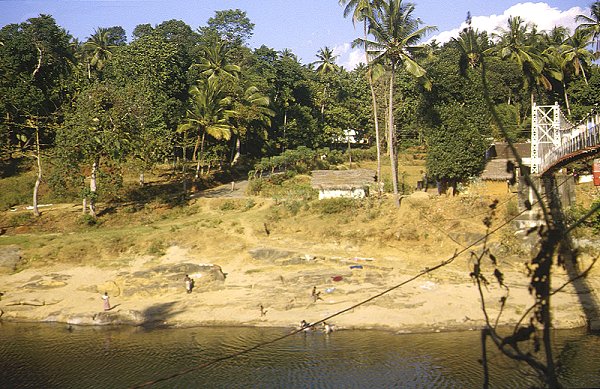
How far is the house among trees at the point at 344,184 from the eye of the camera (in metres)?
44.0

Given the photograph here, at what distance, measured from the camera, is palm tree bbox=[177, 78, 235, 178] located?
2016 inches

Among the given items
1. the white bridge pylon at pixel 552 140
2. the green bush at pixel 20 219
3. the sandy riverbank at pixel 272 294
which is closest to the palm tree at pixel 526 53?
the white bridge pylon at pixel 552 140

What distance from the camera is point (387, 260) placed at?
3562 cm

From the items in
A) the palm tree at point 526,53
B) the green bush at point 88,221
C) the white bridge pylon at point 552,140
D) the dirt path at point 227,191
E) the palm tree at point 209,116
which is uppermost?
the palm tree at point 526,53

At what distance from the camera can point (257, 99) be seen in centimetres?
5794

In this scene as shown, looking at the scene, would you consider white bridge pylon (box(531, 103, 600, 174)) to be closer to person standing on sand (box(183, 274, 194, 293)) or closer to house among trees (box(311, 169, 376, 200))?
house among trees (box(311, 169, 376, 200))

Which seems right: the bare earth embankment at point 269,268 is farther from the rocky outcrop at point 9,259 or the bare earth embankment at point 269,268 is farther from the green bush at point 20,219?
the green bush at point 20,219

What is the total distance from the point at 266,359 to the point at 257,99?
1498 inches

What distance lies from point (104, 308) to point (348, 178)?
72.2 feet

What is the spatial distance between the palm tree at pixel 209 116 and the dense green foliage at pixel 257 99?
0.49ft

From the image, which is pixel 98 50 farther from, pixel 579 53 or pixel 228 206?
pixel 579 53

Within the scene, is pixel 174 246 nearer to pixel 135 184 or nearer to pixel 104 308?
pixel 104 308

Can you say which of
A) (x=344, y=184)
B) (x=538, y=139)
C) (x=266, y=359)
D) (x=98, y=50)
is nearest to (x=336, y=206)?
(x=344, y=184)

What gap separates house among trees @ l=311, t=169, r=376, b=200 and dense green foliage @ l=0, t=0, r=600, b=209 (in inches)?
153
